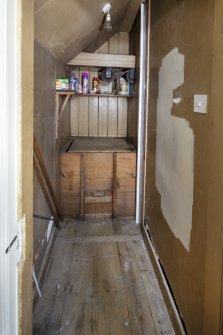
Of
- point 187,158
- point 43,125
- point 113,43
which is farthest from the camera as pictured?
point 113,43

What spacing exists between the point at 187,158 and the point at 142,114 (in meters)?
1.62

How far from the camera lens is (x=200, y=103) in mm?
1435

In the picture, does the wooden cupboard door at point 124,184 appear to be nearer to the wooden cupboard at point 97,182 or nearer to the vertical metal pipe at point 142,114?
the wooden cupboard at point 97,182

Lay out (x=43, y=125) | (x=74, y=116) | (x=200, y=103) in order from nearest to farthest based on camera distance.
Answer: (x=200, y=103) < (x=43, y=125) < (x=74, y=116)

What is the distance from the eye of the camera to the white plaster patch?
1.65m

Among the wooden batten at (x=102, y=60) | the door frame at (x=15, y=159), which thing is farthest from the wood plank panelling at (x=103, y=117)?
the door frame at (x=15, y=159)

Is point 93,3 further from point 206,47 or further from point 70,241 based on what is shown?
point 70,241

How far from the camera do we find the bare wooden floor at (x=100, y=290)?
1.84 m

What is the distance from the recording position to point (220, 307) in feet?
3.89

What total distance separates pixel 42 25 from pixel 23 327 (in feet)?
5.47

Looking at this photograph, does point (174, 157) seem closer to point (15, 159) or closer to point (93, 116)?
point (15, 159)

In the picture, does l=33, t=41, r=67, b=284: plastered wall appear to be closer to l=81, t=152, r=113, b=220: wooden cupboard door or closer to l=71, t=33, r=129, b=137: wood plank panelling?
l=81, t=152, r=113, b=220: wooden cupboard door

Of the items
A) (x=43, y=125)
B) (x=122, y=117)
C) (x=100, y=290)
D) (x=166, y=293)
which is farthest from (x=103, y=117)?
(x=166, y=293)

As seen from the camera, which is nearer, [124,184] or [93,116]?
[124,184]
